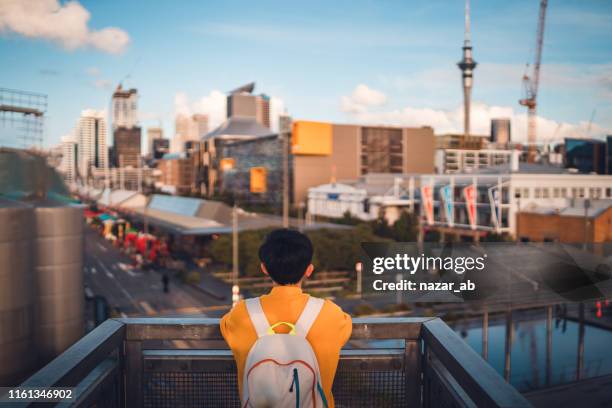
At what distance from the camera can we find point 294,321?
233 cm

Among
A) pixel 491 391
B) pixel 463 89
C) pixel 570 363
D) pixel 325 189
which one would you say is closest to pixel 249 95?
pixel 463 89

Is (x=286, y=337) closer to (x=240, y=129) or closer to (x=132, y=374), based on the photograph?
(x=132, y=374)

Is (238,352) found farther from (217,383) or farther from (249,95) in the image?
(249,95)

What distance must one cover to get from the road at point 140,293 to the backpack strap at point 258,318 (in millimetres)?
20108

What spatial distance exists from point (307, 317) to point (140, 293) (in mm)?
27780

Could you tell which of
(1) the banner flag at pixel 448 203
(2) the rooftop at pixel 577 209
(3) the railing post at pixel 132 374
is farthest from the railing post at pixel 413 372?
(1) the banner flag at pixel 448 203

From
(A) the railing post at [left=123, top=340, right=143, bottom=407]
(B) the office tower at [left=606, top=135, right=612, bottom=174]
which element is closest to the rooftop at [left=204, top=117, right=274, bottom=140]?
(B) the office tower at [left=606, top=135, right=612, bottom=174]

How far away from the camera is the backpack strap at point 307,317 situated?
2311 mm

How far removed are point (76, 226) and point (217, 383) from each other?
25.9 ft

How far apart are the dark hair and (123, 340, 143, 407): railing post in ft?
3.55

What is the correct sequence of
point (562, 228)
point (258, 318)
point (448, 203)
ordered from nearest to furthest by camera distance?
point (258, 318), point (562, 228), point (448, 203)

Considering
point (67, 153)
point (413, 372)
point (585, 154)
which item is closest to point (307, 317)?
point (413, 372)

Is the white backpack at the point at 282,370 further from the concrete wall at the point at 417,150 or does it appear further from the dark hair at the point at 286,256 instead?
the concrete wall at the point at 417,150

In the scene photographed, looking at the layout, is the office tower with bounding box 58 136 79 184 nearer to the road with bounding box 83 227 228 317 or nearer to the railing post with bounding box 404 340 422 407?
the road with bounding box 83 227 228 317
